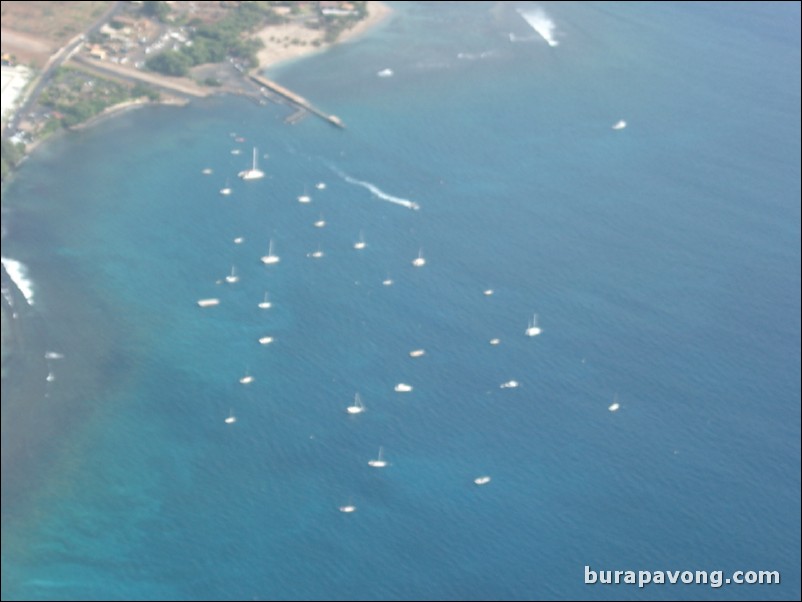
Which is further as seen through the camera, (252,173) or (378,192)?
(252,173)

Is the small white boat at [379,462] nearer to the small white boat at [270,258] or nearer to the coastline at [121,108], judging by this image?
the small white boat at [270,258]

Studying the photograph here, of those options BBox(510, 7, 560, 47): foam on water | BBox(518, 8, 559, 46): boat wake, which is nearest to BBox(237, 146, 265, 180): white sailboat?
BBox(510, 7, 560, 47): foam on water

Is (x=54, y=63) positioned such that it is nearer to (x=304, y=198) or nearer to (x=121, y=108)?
(x=121, y=108)

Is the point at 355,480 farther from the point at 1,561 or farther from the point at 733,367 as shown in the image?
the point at 733,367

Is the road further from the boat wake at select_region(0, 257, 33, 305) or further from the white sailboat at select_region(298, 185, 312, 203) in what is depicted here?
the white sailboat at select_region(298, 185, 312, 203)

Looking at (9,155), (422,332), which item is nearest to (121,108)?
(9,155)

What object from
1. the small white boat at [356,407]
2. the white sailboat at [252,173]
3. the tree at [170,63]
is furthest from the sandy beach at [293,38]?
the small white boat at [356,407]

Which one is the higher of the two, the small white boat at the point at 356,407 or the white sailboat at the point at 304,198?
the white sailboat at the point at 304,198
